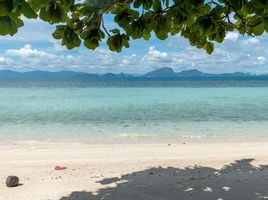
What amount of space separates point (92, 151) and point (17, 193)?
18.8ft

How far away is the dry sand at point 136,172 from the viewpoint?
577 centimetres

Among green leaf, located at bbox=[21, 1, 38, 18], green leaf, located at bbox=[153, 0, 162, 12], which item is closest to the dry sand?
green leaf, located at bbox=[153, 0, 162, 12]

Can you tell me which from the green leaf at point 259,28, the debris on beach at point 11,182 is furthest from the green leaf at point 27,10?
the debris on beach at point 11,182

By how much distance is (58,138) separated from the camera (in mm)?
16109

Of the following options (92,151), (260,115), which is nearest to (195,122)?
(260,115)

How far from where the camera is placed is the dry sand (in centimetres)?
577

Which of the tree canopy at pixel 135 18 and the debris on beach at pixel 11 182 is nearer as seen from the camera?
the tree canopy at pixel 135 18

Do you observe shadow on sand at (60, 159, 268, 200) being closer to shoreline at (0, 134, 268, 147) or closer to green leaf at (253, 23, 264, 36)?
green leaf at (253, 23, 264, 36)

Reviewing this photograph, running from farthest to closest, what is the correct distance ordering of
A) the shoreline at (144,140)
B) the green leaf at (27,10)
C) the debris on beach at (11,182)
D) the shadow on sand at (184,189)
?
the shoreline at (144,140) < the debris on beach at (11,182) < the shadow on sand at (184,189) < the green leaf at (27,10)

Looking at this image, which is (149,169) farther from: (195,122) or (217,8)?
(195,122)

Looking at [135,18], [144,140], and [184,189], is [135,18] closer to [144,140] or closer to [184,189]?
[184,189]

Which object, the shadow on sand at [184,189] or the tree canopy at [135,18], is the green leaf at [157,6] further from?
the shadow on sand at [184,189]

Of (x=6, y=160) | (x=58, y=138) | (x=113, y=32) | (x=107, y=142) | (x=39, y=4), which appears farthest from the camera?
(x=58, y=138)

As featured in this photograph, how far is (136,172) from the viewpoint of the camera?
823 centimetres
